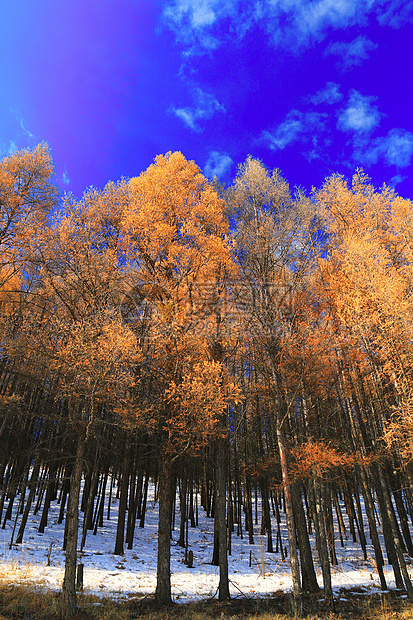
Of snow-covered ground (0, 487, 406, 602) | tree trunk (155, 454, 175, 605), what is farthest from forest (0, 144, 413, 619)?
snow-covered ground (0, 487, 406, 602)

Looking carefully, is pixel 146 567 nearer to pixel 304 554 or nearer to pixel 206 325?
pixel 304 554

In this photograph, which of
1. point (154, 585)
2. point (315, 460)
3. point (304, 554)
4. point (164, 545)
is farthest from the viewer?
point (304, 554)

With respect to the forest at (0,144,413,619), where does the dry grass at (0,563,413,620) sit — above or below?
below

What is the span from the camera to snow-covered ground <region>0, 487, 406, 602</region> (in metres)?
9.75

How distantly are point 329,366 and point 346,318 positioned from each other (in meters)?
1.84

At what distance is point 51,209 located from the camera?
40.0ft

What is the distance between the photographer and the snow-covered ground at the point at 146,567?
975 centimetres

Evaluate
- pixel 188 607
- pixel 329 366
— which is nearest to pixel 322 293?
pixel 329 366

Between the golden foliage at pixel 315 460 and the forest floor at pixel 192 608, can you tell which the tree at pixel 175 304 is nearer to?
the forest floor at pixel 192 608

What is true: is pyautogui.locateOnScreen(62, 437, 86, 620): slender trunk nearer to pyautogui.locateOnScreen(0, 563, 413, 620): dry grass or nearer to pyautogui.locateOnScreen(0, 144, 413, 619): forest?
pyautogui.locateOnScreen(0, 144, 413, 619): forest

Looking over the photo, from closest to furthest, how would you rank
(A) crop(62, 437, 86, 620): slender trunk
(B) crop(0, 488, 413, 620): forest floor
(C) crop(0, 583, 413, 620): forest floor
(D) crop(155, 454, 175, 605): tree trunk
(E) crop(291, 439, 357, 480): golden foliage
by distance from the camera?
1. (A) crop(62, 437, 86, 620): slender trunk
2. (C) crop(0, 583, 413, 620): forest floor
3. (B) crop(0, 488, 413, 620): forest floor
4. (D) crop(155, 454, 175, 605): tree trunk
5. (E) crop(291, 439, 357, 480): golden foliage

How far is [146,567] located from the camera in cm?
1212

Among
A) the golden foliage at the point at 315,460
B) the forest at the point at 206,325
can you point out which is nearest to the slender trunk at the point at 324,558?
the forest at the point at 206,325

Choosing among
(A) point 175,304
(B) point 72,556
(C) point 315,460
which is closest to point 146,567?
(B) point 72,556
